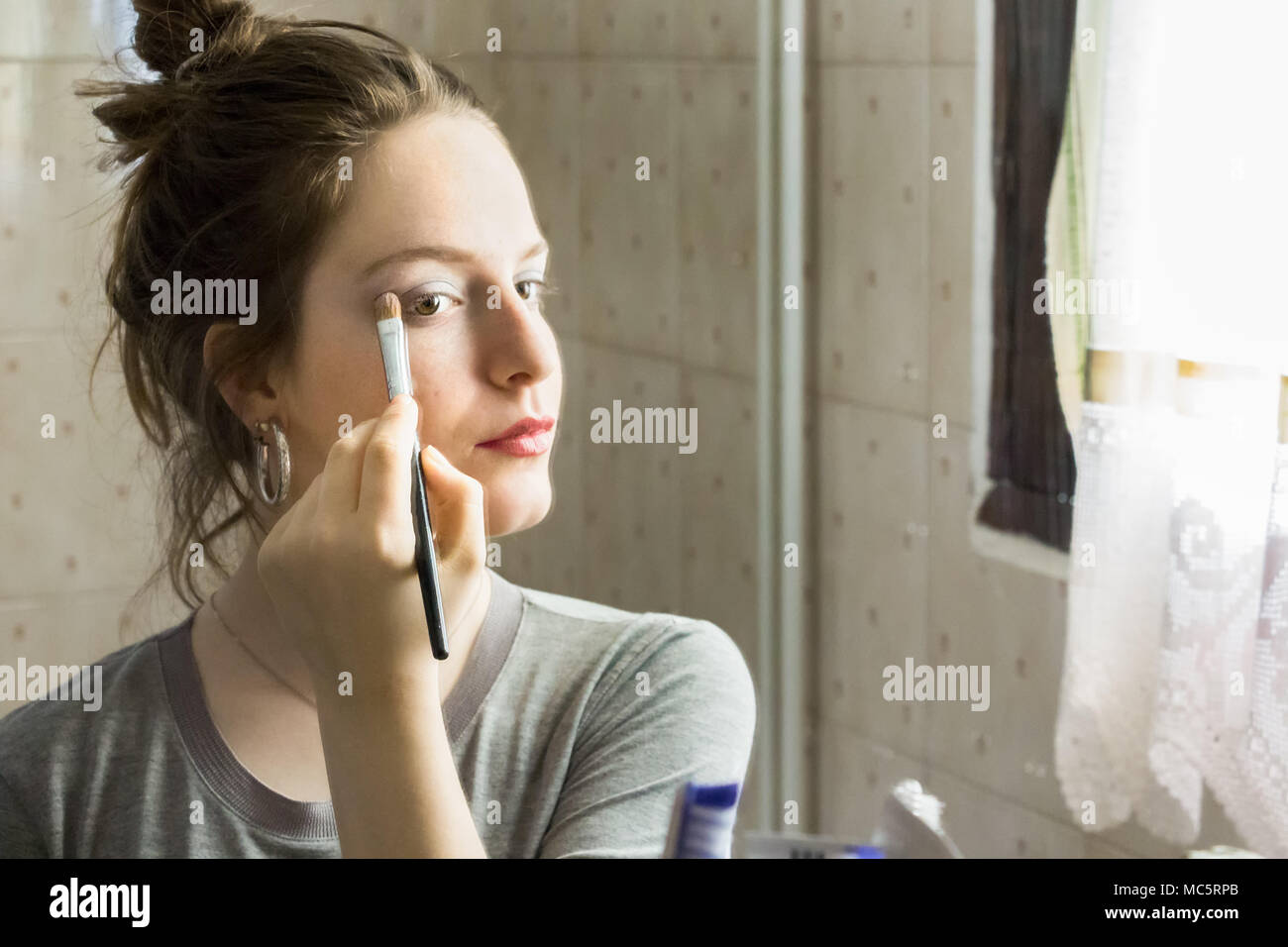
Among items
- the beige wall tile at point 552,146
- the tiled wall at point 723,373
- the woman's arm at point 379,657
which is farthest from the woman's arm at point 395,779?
the beige wall tile at point 552,146

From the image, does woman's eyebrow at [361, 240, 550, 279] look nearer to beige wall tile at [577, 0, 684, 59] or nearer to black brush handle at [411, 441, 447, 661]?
black brush handle at [411, 441, 447, 661]

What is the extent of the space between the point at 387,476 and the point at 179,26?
26 cm

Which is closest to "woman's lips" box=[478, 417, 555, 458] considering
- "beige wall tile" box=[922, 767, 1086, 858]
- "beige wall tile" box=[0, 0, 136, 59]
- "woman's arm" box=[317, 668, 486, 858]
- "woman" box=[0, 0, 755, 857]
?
"woman" box=[0, 0, 755, 857]

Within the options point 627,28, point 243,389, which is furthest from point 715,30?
point 243,389

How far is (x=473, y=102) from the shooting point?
1.94 ft

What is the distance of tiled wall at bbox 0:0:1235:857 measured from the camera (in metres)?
0.65

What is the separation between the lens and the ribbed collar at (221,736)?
0.52 m

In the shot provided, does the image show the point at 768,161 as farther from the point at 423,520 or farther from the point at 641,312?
the point at 423,520

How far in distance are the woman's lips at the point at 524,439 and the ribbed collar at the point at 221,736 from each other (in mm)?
61

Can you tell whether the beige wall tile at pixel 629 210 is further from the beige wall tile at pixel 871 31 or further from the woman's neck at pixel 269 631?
the woman's neck at pixel 269 631

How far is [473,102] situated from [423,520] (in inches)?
8.9

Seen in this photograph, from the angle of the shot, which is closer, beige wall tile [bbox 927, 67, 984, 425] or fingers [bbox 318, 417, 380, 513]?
fingers [bbox 318, 417, 380, 513]

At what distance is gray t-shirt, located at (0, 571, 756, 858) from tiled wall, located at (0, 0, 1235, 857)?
0.10 metres
